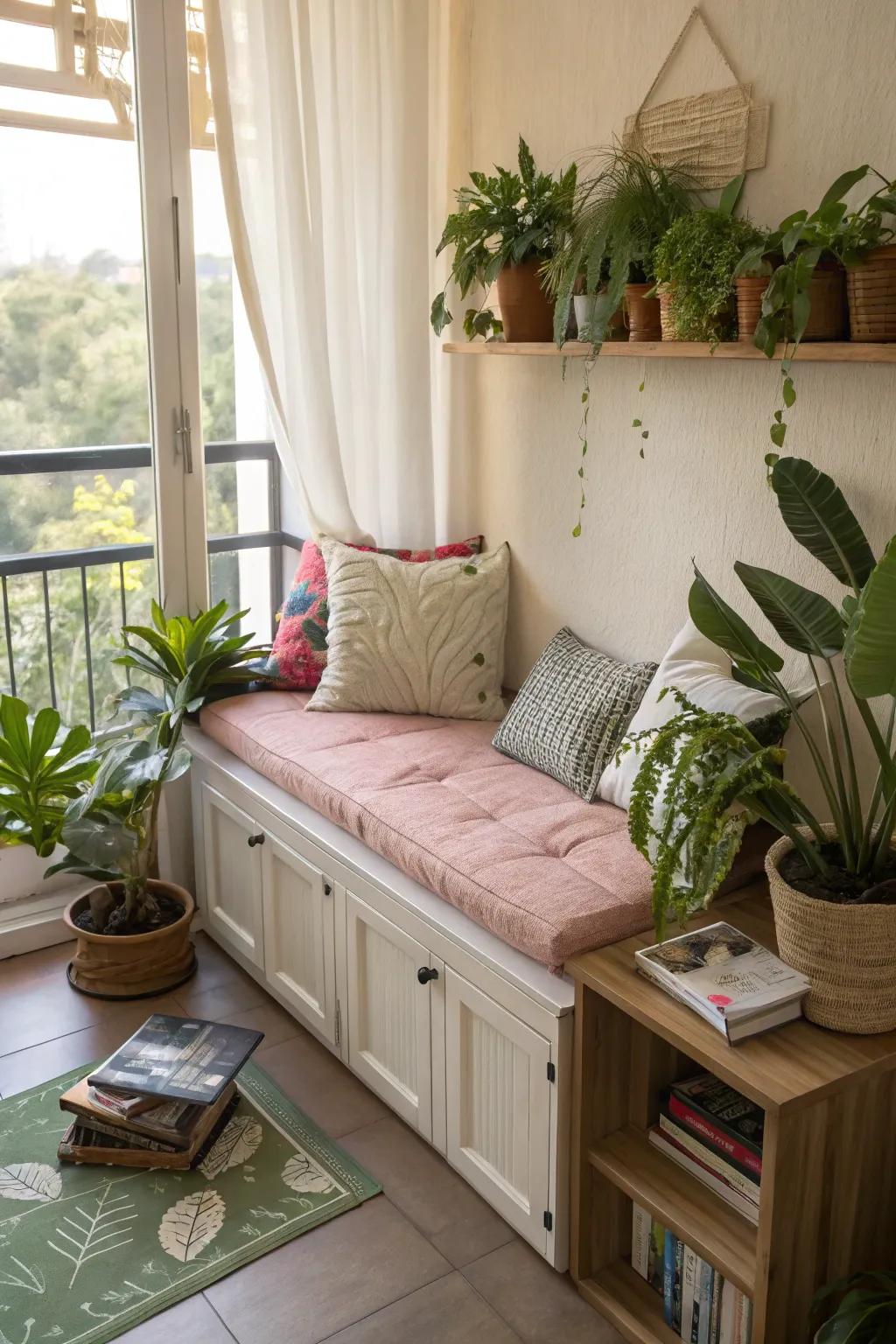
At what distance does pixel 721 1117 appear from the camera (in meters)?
1.92

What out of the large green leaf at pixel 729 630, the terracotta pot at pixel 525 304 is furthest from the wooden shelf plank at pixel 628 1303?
the terracotta pot at pixel 525 304

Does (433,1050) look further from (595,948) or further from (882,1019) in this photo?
(882,1019)

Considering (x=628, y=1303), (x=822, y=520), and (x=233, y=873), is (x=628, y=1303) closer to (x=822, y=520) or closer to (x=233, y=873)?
(x=822, y=520)

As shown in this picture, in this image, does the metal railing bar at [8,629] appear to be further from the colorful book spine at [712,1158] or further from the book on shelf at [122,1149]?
the colorful book spine at [712,1158]

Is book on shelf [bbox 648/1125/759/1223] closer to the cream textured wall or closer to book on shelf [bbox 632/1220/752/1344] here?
book on shelf [bbox 632/1220/752/1344]

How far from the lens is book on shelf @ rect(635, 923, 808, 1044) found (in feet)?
5.71

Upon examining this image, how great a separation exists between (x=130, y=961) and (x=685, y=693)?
4.90 feet

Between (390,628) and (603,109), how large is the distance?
1240 mm

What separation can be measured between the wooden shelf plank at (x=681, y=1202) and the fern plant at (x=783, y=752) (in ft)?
1.42

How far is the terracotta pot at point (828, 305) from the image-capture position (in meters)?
2.01

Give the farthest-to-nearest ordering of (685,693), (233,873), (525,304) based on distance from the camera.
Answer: (233,873) → (525,304) → (685,693)

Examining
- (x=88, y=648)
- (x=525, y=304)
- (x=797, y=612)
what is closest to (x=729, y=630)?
(x=797, y=612)

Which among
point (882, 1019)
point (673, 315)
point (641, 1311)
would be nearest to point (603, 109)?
point (673, 315)

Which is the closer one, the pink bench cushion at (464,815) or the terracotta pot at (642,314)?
the pink bench cushion at (464,815)
